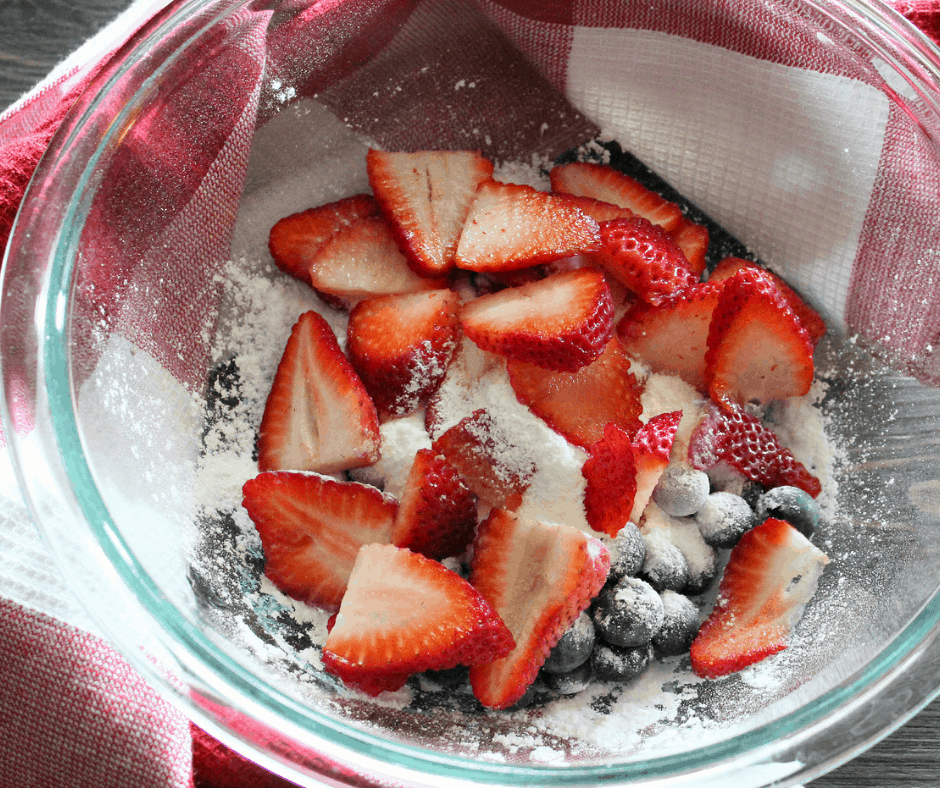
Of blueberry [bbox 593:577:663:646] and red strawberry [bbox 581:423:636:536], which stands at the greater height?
red strawberry [bbox 581:423:636:536]

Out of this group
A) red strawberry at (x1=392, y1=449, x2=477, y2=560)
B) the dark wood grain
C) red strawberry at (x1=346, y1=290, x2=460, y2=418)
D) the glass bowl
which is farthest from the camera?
the dark wood grain

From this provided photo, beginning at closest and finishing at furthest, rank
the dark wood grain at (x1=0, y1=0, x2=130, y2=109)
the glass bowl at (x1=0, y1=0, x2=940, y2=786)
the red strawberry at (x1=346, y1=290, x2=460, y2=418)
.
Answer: the glass bowl at (x1=0, y1=0, x2=940, y2=786) < the red strawberry at (x1=346, y1=290, x2=460, y2=418) < the dark wood grain at (x1=0, y1=0, x2=130, y2=109)

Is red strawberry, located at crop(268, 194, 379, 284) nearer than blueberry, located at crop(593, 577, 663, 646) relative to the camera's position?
No

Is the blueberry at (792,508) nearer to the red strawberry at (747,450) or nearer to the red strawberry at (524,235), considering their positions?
the red strawberry at (747,450)

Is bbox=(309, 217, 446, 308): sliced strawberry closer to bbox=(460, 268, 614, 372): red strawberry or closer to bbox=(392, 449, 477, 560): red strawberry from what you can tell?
bbox=(460, 268, 614, 372): red strawberry

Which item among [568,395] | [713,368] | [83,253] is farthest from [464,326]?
[83,253]

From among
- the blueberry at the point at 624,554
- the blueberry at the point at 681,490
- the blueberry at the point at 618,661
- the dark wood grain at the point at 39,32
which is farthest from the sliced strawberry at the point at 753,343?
the dark wood grain at the point at 39,32

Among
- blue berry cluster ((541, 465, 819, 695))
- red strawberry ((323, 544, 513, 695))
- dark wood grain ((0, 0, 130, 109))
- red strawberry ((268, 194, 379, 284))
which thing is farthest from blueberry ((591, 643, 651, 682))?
dark wood grain ((0, 0, 130, 109))
